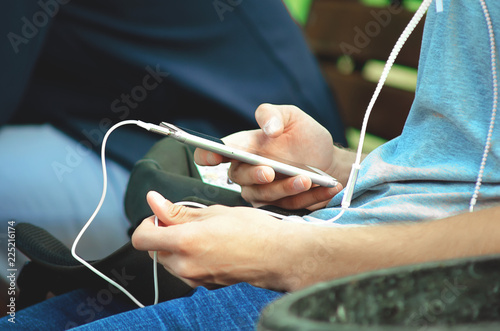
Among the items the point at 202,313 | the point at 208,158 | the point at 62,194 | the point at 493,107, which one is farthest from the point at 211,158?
the point at 62,194

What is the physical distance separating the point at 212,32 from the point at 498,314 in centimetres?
95

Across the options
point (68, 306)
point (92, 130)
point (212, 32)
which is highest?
point (212, 32)

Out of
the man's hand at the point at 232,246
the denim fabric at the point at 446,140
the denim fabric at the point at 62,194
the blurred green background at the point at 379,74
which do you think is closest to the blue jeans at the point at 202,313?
the man's hand at the point at 232,246

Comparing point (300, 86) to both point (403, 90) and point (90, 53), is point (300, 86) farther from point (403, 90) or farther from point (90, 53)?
point (90, 53)

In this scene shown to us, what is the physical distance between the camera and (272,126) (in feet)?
2.44

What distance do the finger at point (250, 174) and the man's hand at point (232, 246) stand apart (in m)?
0.09

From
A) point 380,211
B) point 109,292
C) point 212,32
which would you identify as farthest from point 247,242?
point 212,32

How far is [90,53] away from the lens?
3.78ft

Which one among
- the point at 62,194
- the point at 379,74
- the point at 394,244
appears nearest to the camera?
the point at 394,244

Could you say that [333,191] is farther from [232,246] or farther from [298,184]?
[232,246]

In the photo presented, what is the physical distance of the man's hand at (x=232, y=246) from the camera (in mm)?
578

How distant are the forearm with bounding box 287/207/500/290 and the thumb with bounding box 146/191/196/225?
0.15 metres

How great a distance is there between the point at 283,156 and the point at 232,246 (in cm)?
25

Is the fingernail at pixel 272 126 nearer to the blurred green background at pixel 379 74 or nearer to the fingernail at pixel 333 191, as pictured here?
the fingernail at pixel 333 191
